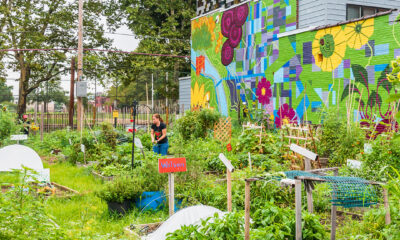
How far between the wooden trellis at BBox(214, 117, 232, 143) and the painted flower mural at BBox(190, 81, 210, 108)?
5.11m

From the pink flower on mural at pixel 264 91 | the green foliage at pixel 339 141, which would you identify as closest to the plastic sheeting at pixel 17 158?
the green foliage at pixel 339 141

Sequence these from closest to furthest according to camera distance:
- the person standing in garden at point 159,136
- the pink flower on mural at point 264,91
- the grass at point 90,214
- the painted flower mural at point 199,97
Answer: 1. the grass at point 90,214
2. the person standing in garden at point 159,136
3. the pink flower on mural at point 264,91
4. the painted flower mural at point 199,97

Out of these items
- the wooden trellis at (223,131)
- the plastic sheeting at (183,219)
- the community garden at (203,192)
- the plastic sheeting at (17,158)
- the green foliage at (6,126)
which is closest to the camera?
the community garden at (203,192)

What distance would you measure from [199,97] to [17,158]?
13.0 m

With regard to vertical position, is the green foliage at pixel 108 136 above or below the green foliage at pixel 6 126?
below

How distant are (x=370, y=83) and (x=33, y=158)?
28.2 feet

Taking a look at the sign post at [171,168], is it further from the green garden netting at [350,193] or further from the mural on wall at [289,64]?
the mural on wall at [289,64]

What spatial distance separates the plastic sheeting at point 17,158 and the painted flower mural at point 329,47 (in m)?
8.81

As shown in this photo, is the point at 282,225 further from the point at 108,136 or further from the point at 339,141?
the point at 108,136

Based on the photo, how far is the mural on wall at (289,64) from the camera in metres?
11.1

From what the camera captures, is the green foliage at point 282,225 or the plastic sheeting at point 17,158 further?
the plastic sheeting at point 17,158

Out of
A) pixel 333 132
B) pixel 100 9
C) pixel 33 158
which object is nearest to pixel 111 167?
pixel 33 158

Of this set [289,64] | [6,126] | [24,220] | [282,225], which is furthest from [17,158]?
[289,64]

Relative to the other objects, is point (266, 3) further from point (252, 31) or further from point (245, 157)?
point (245, 157)
